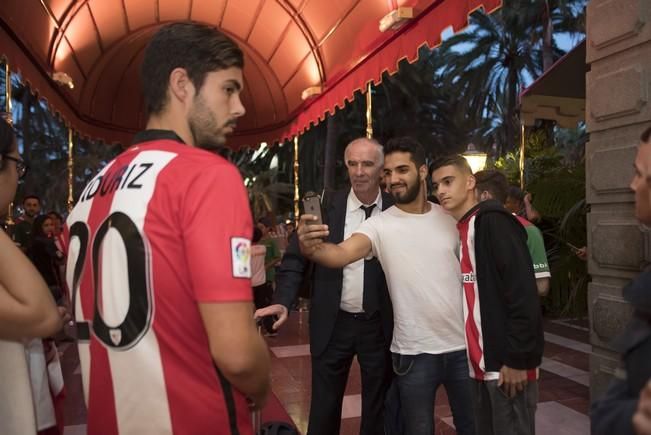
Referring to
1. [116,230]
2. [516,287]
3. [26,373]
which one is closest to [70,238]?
[116,230]

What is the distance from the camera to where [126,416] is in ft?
4.44

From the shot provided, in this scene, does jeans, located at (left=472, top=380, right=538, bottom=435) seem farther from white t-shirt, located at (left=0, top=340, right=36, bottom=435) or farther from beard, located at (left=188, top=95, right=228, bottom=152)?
white t-shirt, located at (left=0, top=340, right=36, bottom=435)

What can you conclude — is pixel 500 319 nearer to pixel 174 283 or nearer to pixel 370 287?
pixel 370 287

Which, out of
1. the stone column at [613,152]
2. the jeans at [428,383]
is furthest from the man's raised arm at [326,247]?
the stone column at [613,152]

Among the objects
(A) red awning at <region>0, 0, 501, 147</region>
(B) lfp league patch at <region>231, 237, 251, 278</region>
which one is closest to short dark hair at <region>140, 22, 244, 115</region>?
(B) lfp league patch at <region>231, 237, 251, 278</region>

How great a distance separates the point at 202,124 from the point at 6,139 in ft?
2.19

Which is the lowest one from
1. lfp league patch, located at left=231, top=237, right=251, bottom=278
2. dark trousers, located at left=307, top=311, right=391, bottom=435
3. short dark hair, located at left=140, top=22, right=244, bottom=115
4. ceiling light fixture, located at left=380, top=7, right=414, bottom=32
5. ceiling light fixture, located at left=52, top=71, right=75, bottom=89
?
dark trousers, located at left=307, top=311, right=391, bottom=435

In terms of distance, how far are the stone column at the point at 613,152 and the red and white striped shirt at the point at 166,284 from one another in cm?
287

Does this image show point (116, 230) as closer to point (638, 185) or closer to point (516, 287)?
point (638, 185)

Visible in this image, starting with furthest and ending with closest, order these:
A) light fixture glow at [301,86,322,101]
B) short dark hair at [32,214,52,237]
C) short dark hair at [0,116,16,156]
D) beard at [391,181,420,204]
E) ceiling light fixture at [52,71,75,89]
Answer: short dark hair at [32,214,52,237] < light fixture glow at [301,86,322,101] < ceiling light fixture at [52,71,75,89] < beard at [391,181,420,204] < short dark hair at [0,116,16,156]

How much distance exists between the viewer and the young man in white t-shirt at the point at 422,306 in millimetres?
2775

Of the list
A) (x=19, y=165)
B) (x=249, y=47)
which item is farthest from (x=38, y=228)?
(x=19, y=165)

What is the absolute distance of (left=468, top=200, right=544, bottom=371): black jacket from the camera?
7.85 ft

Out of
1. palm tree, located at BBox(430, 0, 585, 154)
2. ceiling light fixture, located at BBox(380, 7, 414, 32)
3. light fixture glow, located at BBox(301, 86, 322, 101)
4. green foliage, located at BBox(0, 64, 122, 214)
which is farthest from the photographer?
green foliage, located at BBox(0, 64, 122, 214)
